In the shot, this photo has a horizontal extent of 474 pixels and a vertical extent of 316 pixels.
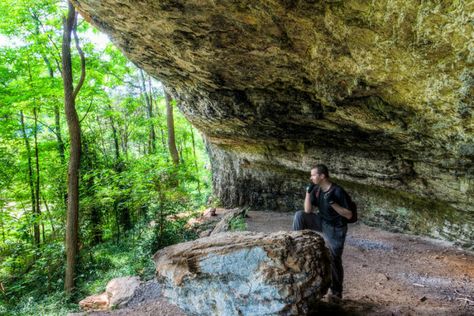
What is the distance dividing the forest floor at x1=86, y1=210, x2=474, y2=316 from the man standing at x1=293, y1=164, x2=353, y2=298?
510mm

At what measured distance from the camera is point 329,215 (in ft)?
12.5

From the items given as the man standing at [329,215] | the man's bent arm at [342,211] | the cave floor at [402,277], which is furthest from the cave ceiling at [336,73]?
the man's bent arm at [342,211]

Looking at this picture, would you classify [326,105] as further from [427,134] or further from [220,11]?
[220,11]

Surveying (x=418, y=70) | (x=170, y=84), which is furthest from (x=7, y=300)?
(x=418, y=70)

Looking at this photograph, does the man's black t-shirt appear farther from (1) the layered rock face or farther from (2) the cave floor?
(1) the layered rock face

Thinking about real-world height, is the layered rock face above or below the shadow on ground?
above

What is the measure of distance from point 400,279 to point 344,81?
151 inches

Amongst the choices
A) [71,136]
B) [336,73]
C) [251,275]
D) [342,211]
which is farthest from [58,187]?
[342,211]

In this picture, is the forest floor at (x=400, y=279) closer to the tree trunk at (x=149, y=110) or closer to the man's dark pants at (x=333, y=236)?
the man's dark pants at (x=333, y=236)

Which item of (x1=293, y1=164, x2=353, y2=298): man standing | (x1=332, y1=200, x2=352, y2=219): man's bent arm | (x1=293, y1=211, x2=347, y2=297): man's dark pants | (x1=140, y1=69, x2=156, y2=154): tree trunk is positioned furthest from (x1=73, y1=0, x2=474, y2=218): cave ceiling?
(x1=140, y1=69, x2=156, y2=154): tree trunk

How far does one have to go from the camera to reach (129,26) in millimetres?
5562

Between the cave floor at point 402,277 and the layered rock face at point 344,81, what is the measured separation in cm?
72

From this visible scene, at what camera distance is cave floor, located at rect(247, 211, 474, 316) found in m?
3.64

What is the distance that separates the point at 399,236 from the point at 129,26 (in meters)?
8.21
